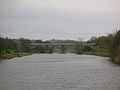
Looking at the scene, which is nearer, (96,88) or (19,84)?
Result: (96,88)

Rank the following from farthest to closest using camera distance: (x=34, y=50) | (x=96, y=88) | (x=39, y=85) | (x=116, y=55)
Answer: (x=34, y=50), (x=116, y=55), (x=39, y=85), (x=96, y=88)

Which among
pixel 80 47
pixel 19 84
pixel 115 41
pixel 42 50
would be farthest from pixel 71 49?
pixel 19 84

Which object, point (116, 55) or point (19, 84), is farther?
point (116, 55)

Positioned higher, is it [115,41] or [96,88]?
[115,41]

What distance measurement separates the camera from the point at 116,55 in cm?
5709

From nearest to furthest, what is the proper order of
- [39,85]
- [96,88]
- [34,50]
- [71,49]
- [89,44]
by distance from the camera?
[96,88] < [39,85] < [89,44] < [34,50] < [71,49]

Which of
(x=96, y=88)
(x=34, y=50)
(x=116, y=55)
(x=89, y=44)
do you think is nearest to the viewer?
(x=96, y=88)

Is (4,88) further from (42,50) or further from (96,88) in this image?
(42,50)

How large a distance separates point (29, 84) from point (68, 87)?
3.72 m

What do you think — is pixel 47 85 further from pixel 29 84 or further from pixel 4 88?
pixel 4 88

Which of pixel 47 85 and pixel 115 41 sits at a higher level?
pixel 115 41

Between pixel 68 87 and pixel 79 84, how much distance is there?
73.6 inches

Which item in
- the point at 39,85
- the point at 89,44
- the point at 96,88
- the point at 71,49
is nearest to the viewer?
the point at 96,88

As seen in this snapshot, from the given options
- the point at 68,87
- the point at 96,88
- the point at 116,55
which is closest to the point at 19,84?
the point at 68,87
